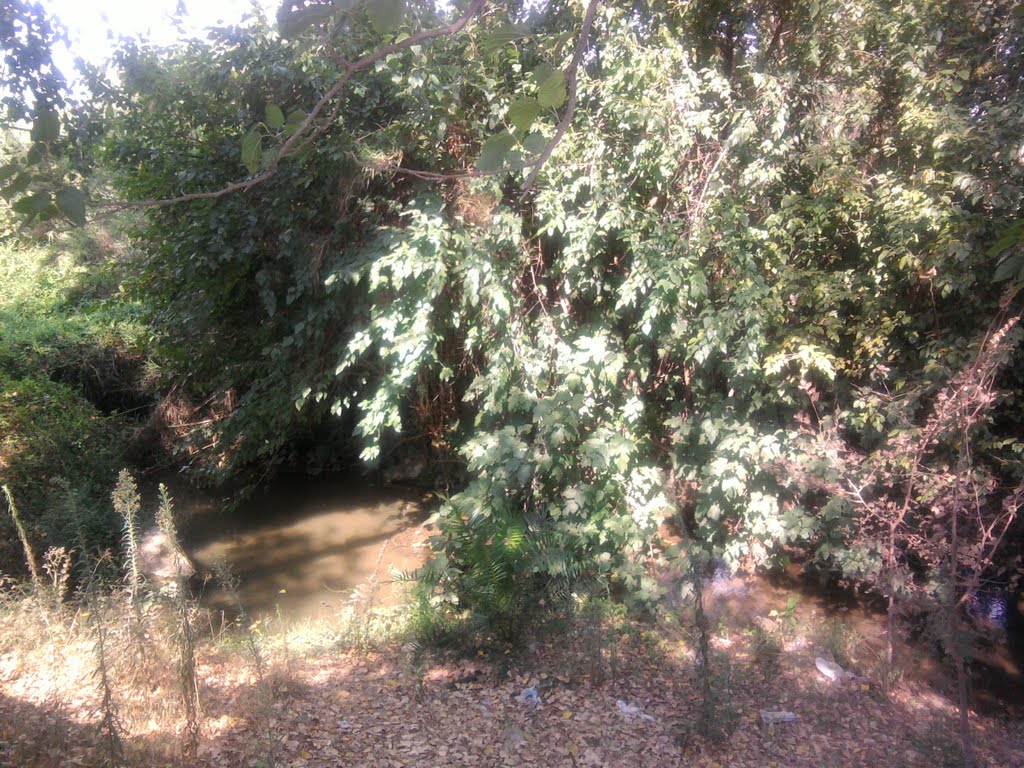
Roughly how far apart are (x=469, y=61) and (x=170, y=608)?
4.72 meters

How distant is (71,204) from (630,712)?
12.4 feet

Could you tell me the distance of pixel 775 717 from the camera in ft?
14.0

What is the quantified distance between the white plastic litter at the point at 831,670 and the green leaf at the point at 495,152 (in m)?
4.44

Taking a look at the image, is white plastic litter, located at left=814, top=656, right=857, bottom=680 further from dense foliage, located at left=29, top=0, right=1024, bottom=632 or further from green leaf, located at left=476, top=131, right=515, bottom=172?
green leaf, located at left=476, top=131, right=515, bottom=172

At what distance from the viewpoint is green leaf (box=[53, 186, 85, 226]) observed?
6.17 ft

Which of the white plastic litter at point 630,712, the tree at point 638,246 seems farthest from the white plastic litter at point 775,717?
the tree at point 638,246

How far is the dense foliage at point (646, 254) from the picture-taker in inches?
204

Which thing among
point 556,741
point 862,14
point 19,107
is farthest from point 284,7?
point 862,14

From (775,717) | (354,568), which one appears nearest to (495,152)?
(775,717)

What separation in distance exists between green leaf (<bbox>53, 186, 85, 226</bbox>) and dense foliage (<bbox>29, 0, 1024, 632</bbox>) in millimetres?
2960

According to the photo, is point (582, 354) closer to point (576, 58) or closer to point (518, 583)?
point (518, 583)

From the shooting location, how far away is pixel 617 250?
21.0ft

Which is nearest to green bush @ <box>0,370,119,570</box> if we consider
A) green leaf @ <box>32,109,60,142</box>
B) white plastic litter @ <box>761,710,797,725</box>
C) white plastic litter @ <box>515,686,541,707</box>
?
white plastic litter @ <box>515,686,541,707</box>

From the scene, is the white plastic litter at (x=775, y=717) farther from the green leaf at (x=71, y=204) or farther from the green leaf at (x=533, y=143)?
the green leaf at (x=71, y=204)
